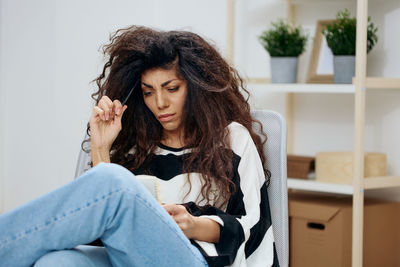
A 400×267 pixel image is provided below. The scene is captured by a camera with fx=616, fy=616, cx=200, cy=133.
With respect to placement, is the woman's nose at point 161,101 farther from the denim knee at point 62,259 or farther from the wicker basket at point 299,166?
the wicker basket at point 299,166

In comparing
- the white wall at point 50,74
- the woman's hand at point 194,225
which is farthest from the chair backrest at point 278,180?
the white wall at point 50,74

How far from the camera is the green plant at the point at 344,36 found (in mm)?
2279

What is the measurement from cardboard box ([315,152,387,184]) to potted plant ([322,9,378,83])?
0.29 meters

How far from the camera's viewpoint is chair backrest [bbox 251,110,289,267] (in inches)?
59.9

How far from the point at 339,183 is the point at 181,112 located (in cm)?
90

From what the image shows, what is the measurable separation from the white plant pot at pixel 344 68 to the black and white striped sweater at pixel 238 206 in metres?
0.86

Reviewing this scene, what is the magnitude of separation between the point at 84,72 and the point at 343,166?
1472 mm

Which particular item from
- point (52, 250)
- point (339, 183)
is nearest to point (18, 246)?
point (52, 250)

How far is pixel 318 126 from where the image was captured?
267cm

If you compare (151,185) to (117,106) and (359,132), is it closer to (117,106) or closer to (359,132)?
(117,106)

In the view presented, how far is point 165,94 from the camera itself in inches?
63.1

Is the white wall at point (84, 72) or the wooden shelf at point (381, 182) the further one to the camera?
the white wall at point (84, 72)

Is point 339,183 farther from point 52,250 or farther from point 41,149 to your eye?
point 41,149

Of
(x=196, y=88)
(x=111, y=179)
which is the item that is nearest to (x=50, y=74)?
(x=196, y=88)
